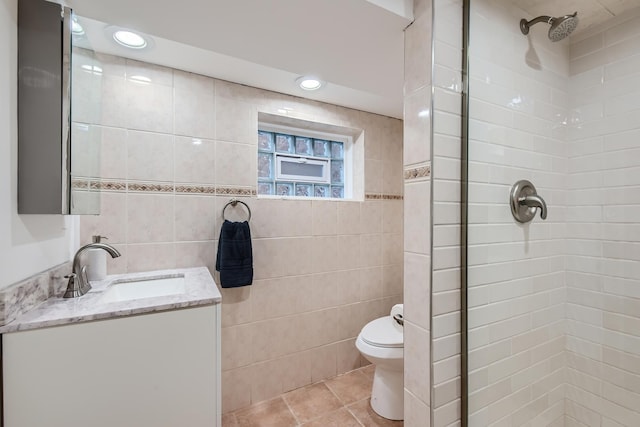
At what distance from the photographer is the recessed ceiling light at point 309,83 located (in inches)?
67.7

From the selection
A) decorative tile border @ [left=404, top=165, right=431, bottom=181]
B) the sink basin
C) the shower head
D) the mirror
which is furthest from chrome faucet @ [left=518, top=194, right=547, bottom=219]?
the mirror

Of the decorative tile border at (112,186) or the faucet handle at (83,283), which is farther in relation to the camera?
the decorative tile border at (112,186)

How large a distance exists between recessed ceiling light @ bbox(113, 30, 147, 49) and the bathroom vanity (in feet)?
3.97

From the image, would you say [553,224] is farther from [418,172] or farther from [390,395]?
[390,395]

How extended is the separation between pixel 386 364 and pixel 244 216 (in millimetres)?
1261

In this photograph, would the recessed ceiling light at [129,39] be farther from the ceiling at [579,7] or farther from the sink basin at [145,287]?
the ceiling at [579,7]

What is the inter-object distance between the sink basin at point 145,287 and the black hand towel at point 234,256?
24 centimetres

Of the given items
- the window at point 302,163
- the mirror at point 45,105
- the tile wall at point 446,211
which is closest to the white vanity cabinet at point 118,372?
the mirror at point 45,105

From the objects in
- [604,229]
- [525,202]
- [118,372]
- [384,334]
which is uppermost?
[525,202]

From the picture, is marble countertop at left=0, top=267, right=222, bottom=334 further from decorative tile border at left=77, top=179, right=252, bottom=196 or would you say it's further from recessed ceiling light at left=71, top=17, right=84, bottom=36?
recessed ceiling light at left=71, top=17, right=84, bottom=36

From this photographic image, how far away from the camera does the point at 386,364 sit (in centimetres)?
155

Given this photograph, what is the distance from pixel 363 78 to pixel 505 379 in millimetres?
1469

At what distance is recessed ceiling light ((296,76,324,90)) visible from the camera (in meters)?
1.72

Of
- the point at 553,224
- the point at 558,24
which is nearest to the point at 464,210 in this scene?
the point at 553,224
